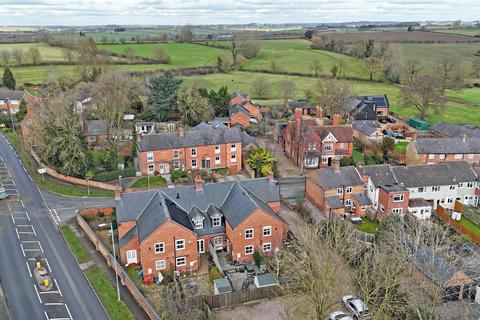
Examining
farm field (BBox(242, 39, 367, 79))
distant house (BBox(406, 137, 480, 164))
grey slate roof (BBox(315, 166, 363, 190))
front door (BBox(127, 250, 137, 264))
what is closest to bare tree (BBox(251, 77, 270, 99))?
farm field (BBox(242, 39, 367, 79))

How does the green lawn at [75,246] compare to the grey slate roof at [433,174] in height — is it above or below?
below

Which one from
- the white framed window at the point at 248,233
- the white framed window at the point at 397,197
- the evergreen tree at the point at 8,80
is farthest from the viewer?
the evergreen tree at the point at 8,80

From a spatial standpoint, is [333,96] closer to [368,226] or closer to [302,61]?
[368,226]

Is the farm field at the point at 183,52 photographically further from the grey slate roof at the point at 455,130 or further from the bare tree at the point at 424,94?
the grey slate roof at the point at 455,130

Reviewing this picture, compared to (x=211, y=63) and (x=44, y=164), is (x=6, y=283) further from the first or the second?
(x=211, y=63)

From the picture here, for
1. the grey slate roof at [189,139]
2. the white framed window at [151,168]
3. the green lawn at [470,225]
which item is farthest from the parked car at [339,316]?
the white framed window at [151,168]

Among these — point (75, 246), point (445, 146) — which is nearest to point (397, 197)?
point (445, 146)
